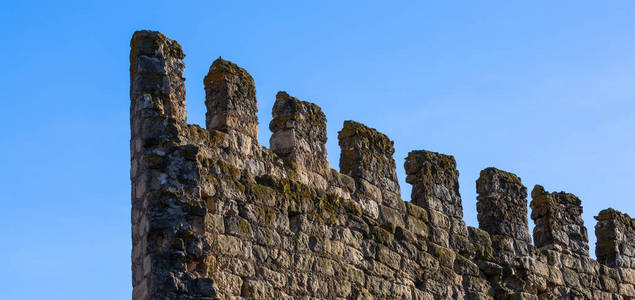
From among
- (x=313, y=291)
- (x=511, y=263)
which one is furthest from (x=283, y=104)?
(x=511, y=263)

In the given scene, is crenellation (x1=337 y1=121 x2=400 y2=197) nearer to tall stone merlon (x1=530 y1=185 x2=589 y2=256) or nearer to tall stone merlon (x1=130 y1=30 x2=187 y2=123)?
tall stone merlon (x1=130 y1=30 x2=187 y2=123)

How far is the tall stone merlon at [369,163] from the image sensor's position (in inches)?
489

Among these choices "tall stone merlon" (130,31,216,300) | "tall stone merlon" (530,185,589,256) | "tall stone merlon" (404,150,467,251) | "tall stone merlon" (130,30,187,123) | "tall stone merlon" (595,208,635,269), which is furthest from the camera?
"tall stone merlon" (595,208,635,269)

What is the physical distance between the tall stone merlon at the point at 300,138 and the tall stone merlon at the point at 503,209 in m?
2.77

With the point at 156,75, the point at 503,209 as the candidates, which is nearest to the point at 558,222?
the point at 503,209

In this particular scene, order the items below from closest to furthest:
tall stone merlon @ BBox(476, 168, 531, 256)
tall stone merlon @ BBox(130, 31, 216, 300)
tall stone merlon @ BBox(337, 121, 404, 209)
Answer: tall stone merlon @ BBox(130, 31, 216, 300) → tall stone merlon @ BBox(337, 121, 404, 209) → tall stone merlon @ BBox(476, 168, 531, 256)

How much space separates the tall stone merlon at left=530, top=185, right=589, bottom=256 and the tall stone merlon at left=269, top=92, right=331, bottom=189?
3.83 m

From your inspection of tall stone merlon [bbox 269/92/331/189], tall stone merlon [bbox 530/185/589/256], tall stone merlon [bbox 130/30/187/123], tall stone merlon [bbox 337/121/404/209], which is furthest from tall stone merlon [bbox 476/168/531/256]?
tall stone merlon [bbox 130/30/187/123]

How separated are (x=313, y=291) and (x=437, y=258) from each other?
2137 mm

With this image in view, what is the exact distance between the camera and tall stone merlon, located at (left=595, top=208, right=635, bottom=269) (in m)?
15.6

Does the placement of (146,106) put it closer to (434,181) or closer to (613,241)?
(434,181)

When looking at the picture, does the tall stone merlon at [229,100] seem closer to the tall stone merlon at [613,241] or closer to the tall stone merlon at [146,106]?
the tall stone merlon at [146,106]

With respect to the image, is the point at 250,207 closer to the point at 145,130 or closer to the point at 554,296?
the point at 145,130

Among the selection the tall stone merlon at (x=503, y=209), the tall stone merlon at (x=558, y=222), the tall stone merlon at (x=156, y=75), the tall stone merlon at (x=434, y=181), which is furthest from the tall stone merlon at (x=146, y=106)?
the tall stone merlon at (x=558, y=222)
